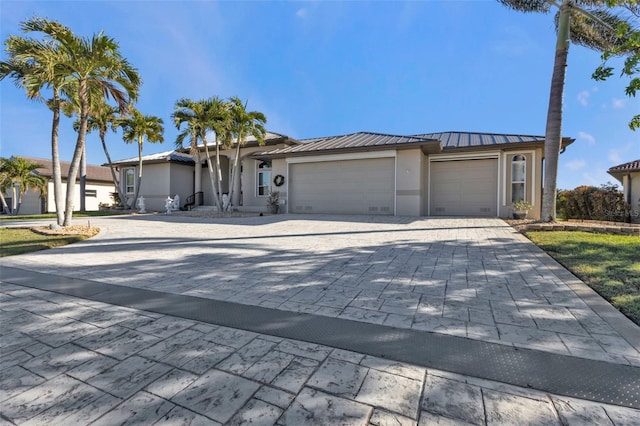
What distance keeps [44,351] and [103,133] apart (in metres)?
21.8

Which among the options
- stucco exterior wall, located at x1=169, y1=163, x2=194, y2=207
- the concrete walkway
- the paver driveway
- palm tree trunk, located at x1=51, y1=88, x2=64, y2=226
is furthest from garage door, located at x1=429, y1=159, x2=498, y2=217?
stucco exterior wall, located at x1=169, y1=163, x2=194, y2=207

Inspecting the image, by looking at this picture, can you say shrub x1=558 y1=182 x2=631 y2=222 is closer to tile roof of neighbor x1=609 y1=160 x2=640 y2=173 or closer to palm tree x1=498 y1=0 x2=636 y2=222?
tile roof of neighbor x1=609 y1=160 x2=640 y2=173

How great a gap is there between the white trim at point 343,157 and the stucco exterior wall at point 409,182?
550mm

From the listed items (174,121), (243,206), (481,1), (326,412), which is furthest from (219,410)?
(243,206)

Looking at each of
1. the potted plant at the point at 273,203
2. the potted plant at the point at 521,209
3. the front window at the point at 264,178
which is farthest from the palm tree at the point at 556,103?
the front window at the point at 264,178

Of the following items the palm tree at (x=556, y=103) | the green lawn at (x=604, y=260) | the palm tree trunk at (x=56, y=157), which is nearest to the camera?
the green lawn at (x=604, y=260)

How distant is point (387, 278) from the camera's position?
14.0 feet

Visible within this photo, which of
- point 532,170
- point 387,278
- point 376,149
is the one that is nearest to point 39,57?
point 387,278

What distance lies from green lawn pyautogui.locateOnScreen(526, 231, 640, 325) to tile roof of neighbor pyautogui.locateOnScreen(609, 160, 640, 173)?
10.7 metres

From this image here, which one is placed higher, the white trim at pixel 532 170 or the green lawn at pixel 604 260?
the white trim at pixel 532 170

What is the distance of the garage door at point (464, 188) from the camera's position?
528 inches

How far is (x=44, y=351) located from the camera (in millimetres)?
2320

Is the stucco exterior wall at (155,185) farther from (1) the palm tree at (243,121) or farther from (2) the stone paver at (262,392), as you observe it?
(2) the stone paver at (262,392)

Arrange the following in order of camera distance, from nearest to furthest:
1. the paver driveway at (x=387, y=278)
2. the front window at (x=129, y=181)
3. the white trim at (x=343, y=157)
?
1. the paver driveway at (x=387, y=278)
2. the white trim at (x=343, y=157)
3. the front window at (x=129, y=181)
